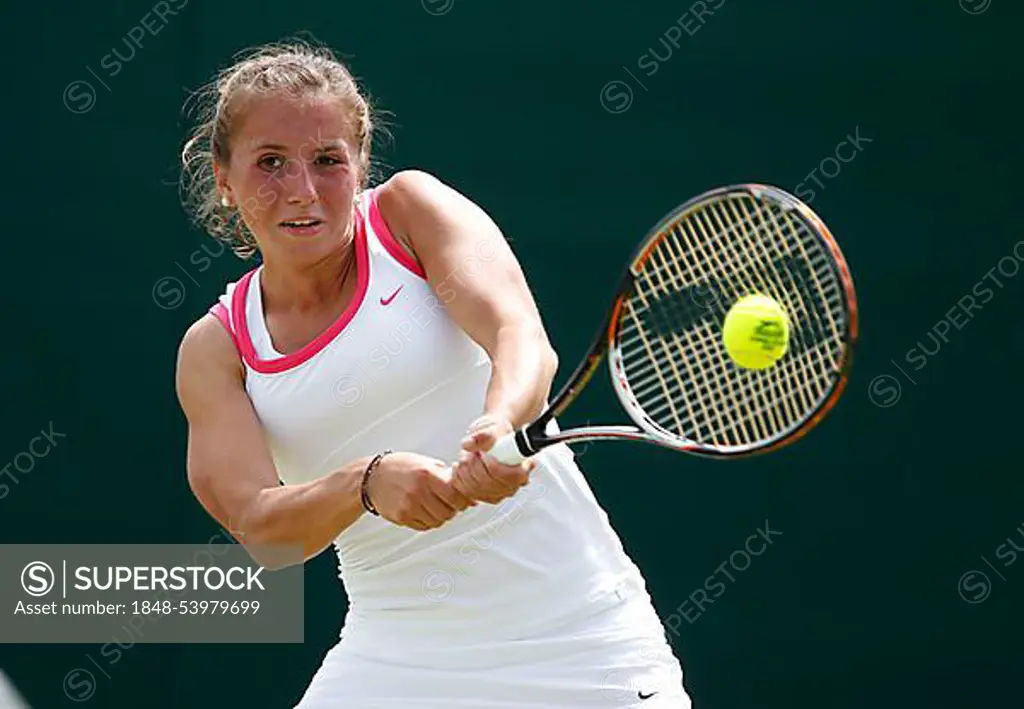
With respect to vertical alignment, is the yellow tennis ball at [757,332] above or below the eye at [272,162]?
above

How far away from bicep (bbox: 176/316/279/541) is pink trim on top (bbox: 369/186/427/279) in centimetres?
27

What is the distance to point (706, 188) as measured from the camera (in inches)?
156

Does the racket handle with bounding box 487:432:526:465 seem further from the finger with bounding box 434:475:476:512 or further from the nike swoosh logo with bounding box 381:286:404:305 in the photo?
the nike swoosh logo with bounding box 381:286:404:305

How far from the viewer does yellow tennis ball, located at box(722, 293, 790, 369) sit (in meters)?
2.27

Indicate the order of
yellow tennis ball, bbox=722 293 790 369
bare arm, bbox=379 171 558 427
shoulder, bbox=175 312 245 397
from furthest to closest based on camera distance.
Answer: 1. shoulder, bbox=175 312 245 397
2. bare arm, bbox=379 171 558 427
3. yellow tennis ball, bbox=722 293 790 369

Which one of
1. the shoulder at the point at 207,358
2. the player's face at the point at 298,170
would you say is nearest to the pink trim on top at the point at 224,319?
the shoulder at the point at 207,358

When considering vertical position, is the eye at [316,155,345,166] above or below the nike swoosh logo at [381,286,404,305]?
above

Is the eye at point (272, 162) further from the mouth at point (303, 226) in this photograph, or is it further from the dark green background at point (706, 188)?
the dark green background at point (706, 188)

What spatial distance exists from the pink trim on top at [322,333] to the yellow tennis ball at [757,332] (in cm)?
55

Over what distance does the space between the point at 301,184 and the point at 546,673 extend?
742mm

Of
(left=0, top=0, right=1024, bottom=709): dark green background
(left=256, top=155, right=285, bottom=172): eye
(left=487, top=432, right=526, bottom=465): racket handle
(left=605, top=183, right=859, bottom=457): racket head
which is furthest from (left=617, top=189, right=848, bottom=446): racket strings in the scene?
(left=0, top=0, right=1024, bottom=709): dark green background

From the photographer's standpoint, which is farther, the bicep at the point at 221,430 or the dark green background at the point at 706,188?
the dark green background at the point at 706,188

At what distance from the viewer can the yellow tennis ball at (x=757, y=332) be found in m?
2.27

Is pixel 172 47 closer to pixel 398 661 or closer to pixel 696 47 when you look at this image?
pixel 696 47
